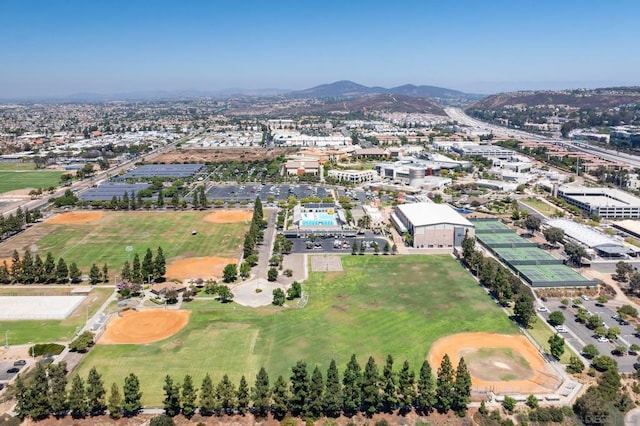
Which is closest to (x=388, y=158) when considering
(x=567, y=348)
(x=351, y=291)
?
(x=351, y=291)

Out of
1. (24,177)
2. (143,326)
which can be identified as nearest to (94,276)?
(143,326)

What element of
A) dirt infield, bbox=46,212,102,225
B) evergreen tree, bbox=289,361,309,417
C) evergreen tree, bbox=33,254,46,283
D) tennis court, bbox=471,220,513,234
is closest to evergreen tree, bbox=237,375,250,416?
evergreen tree, bbox=289,361,309,417

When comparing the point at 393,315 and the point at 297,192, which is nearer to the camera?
the point at 393,315

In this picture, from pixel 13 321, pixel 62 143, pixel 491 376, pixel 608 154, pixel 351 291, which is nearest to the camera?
pixel 491 376

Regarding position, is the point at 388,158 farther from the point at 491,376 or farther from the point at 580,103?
the point at 580,103

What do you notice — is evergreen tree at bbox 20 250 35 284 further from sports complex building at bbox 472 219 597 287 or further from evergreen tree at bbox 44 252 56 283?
sports complex building at bbox 472 219 597 287

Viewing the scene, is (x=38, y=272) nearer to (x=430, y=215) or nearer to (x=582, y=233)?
(x=430, y=215)

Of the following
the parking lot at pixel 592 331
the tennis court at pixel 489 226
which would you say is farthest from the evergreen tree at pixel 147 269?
the tennis court at pixel 489 226

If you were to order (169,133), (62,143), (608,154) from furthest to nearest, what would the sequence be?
1. (169,133)
2. (62,143)
3. (608,154)
